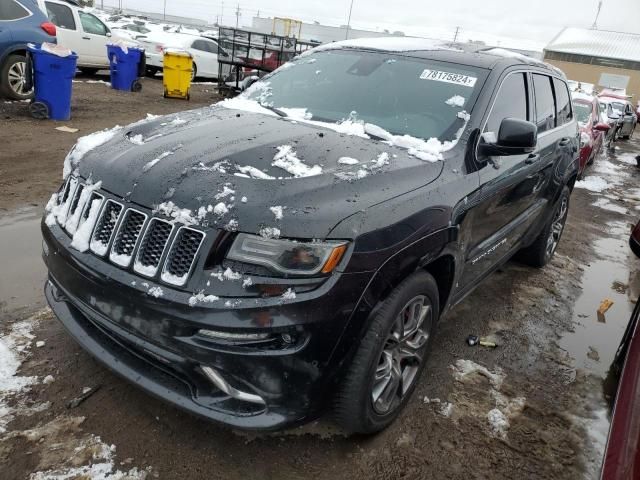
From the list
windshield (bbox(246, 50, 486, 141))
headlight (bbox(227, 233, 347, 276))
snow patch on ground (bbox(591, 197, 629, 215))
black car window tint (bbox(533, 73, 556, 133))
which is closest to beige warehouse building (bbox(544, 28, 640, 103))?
snow patch on ground (bbox(591, 197, 629, 215))

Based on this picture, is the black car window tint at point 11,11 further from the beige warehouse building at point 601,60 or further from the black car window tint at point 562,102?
the beige warehouse building at point 601,60

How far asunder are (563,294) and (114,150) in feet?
13.6

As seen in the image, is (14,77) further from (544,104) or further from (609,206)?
(609,206)

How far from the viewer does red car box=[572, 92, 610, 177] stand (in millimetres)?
9625

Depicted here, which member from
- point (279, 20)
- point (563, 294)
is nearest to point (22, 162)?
point (563, 294)

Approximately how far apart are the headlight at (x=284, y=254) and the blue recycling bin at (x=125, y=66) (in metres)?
12.0

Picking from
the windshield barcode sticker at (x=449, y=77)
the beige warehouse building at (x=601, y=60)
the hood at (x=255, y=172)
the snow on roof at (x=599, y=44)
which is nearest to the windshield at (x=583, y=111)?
the windshield barcode sticker at (x=449, y=77)

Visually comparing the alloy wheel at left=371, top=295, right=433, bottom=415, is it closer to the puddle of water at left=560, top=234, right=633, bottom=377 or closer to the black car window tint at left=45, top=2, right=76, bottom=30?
the puddle of water at left=560, top=234, right=633, bottom=377

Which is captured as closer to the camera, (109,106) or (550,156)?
(550,156)

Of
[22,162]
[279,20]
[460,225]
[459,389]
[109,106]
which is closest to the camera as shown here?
[460,225]

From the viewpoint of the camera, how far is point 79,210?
2.44 m

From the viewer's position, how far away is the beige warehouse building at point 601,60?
1950 inches

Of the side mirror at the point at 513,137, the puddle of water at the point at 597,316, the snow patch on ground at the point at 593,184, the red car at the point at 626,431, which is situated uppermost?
the side mirror at the point at 513,137

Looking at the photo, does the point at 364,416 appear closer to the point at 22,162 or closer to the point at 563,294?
the point at 563,294
